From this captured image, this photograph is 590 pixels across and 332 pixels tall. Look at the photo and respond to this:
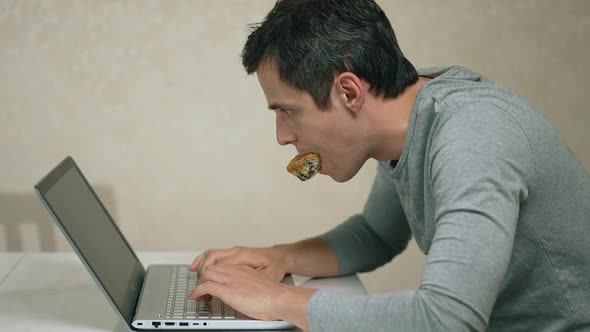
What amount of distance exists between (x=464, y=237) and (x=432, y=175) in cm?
A: 14

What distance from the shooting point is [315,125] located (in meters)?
1.10

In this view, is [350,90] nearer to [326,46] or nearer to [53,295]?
[326,46]

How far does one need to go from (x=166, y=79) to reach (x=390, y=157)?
923 mm

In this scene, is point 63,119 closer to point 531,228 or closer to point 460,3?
point 460,3

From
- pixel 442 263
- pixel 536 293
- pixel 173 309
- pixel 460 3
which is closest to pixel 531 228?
pixel 536 293

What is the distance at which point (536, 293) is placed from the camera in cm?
105

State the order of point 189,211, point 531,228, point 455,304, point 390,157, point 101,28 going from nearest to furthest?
1. point 455,304
2. point 531,228
3. point 390,157
4. point 101,28
5. point 189,211

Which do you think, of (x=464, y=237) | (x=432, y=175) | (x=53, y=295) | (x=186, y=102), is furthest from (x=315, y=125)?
(x=186, y=102)

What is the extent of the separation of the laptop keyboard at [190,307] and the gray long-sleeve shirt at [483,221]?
17 cm

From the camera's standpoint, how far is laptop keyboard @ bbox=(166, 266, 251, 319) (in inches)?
41.5

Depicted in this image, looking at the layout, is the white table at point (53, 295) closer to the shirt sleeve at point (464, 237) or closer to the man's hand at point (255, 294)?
the man's hand at point (255, 294)

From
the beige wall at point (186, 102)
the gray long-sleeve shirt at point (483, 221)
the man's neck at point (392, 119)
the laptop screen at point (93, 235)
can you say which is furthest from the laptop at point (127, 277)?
the beige wall at point (186, 102)

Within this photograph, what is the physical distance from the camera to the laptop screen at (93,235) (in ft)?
3.37

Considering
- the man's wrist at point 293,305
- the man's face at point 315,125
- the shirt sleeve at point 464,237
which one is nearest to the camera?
the shirt sleeve at point 464,237
